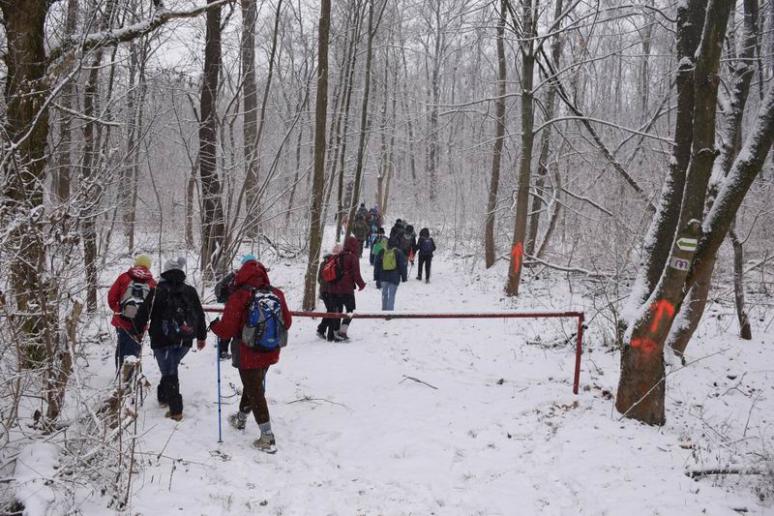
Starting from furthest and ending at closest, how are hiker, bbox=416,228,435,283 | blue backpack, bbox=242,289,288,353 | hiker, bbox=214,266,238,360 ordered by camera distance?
hiker, bbox=416,228,435,283 < hiker, bbox=214,266,238,360 < blue backpack, bbox=242,289,288,353

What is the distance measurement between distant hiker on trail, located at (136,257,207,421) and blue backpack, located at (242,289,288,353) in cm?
81

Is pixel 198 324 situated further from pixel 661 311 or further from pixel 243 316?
pixel 661 311

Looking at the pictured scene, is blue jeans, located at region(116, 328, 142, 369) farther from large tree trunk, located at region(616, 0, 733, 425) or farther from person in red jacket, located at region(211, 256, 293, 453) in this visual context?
large tree trunk, located at region(616, 0, 733, 425)

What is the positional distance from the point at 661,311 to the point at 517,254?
23.9 feet

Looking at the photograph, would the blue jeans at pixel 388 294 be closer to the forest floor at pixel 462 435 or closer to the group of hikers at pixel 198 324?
the forest floor at pixel 462 435

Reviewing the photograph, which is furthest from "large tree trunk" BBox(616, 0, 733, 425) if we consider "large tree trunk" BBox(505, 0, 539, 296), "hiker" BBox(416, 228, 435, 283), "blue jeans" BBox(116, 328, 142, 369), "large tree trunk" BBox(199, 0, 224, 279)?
"hiker" BBox(416, 228, 435, 283)

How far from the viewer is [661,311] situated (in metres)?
5.05

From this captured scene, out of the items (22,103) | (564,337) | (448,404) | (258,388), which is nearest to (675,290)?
(448,404)

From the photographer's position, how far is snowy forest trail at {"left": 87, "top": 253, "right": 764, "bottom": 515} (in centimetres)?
424

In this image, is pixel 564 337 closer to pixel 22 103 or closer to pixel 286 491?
pixel 286 491

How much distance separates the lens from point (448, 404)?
249 inches

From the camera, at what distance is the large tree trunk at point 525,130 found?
11.1m

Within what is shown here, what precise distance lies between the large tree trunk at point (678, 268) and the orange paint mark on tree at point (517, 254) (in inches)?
270

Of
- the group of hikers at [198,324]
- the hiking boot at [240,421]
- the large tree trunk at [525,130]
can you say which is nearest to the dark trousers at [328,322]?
the group of hikers at [198,324]
